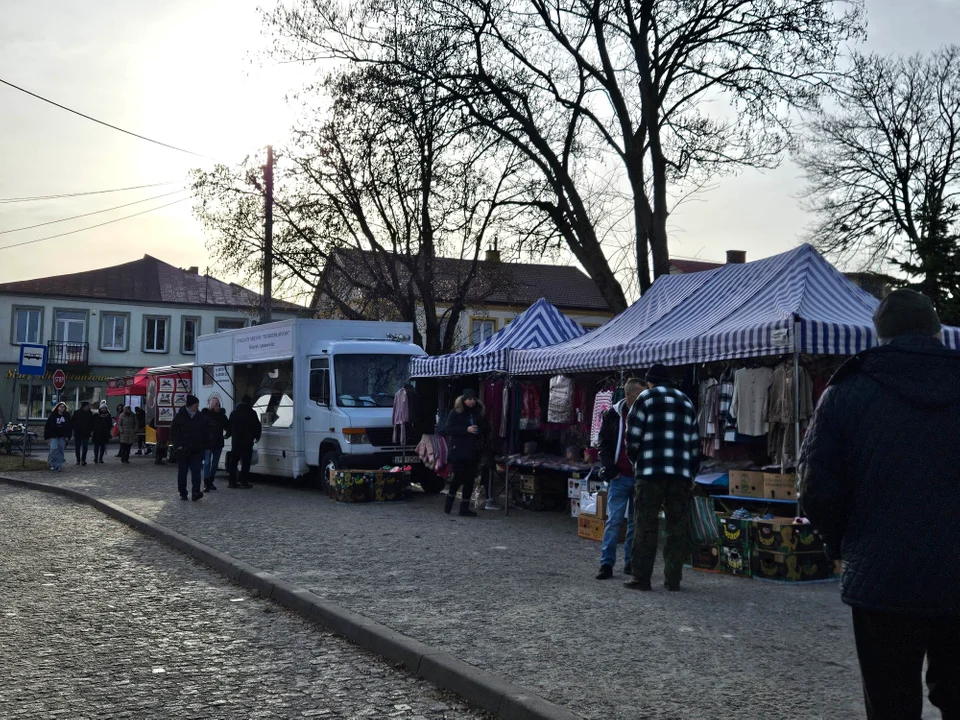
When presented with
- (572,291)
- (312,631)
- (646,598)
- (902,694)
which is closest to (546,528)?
(646,598)

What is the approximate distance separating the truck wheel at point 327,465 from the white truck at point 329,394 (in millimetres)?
19

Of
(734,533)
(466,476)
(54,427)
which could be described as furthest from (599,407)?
(54,427)

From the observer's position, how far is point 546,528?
46.2 ft

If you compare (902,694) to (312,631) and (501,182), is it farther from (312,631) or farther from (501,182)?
(501,182)

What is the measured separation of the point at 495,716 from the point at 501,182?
24303mm

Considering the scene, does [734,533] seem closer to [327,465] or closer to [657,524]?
[657,524]

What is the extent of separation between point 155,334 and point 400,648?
187 ft

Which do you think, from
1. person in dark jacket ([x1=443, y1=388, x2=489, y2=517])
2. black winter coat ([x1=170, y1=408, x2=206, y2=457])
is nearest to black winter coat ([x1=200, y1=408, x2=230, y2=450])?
black winter coat ([x1=170, y1=408, x2=206, y2=457])

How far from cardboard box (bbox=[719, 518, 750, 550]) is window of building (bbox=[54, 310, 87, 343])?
53.5 m

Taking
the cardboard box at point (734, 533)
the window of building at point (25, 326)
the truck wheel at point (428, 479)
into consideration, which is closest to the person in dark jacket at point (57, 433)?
the truck wheel at point (428, 479)

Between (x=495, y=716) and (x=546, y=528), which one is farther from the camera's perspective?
(x=546, y=528)

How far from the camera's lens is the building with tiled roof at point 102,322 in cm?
5656

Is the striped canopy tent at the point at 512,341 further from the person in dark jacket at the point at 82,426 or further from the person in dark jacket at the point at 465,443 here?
the person in dark jacket at the point at 82,426

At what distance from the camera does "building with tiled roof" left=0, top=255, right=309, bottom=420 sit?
56.6 metres
